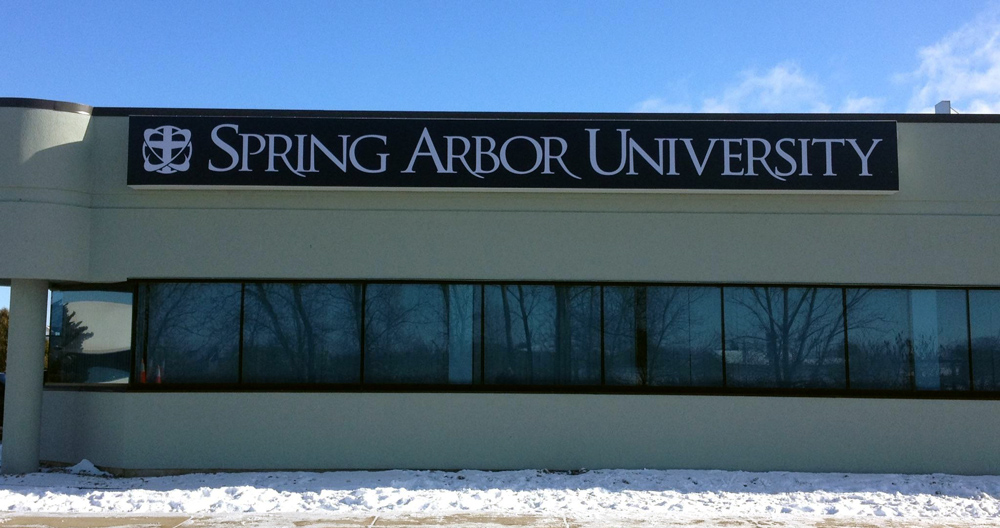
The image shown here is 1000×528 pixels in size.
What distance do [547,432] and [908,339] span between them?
5.22 meters

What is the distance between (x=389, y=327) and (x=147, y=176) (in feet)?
12.6

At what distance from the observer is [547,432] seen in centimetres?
1227

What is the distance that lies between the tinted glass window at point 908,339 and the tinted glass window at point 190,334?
8.66 meters

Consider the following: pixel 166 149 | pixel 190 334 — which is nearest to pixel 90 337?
pixel 190 334

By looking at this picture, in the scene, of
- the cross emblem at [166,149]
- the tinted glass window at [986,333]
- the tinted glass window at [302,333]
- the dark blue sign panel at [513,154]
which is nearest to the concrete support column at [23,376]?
the cross emblem at [166,149]

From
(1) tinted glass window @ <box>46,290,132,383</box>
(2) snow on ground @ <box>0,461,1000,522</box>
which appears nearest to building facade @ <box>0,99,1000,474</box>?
(1) tinted glass window @ <box>46,290,132,383</box>

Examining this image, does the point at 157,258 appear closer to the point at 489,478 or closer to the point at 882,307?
the point at 489,478

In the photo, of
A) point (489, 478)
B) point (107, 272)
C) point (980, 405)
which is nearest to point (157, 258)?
point (107, 272)

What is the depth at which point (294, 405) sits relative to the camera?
40.2 feet

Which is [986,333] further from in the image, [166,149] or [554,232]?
[166,149]

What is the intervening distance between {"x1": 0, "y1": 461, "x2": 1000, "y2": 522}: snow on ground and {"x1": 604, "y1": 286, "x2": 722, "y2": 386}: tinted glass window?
135cm

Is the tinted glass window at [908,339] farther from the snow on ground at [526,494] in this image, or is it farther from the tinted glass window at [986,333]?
the snow on ground at [526,494]

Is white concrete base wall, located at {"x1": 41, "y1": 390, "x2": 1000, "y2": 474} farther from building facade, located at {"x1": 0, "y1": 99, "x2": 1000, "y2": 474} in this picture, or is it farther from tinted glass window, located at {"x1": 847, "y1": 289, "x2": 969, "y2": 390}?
tinted glass window, located at {"x1": 847, "y1": 289, "x2": 969, "y2": 390}

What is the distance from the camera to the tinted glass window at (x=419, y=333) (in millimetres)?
12547
